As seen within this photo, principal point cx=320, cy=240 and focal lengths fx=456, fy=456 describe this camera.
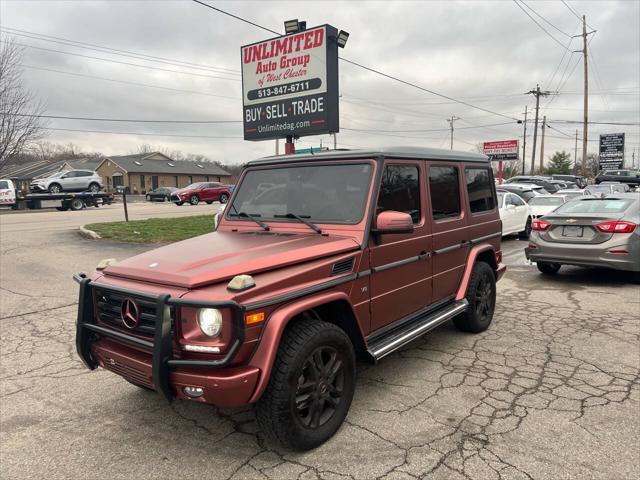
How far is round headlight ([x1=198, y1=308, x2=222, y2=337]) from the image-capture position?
2.52 metres

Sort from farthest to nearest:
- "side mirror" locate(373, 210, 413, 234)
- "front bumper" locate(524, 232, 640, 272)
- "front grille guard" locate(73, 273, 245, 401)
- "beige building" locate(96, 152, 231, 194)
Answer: "beige building" locate(96, 152, 231, 194) < "front bumper" locate(524, 232, 640, 272) < "side mirror" locate(373, 210, 413, 234) < "front grille guard" locate(73, 273, 245, 401)

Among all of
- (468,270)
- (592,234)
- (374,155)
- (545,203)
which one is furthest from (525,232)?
(374,155)

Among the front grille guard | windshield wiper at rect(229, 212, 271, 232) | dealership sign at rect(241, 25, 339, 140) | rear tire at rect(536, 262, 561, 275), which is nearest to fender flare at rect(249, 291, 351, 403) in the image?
the front grille guard

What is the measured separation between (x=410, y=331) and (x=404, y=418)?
0.73 meters

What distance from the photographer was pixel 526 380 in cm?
398

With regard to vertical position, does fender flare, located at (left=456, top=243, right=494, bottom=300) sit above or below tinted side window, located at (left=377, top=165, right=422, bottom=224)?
below

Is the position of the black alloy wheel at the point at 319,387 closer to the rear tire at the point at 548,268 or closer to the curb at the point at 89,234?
the rear tire at the point at 548,268

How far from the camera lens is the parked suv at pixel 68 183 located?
98.2ft

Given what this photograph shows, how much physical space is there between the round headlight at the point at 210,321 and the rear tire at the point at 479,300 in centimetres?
310

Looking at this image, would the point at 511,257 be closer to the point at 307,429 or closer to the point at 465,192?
the point at 465,192

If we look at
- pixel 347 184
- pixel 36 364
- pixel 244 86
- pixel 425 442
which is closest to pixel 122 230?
pixel 244 86

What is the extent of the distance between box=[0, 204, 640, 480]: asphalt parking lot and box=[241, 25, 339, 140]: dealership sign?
10.2 m

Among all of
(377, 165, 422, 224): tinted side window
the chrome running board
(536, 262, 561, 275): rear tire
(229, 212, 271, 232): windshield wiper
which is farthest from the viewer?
(536, 262, 561, 275): rear tire

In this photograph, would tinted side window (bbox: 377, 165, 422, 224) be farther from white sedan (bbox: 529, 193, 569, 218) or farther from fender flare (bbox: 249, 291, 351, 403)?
white sedan (bbox: 529, 193, 569, 218)
